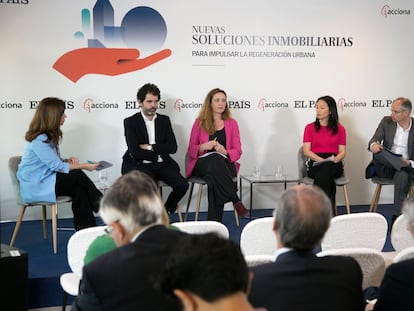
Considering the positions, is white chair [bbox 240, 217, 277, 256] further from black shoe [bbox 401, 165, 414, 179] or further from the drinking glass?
black shoe [bbox 401, 165, 414, 179]

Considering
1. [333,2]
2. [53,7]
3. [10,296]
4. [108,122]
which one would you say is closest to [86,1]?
[53,7]

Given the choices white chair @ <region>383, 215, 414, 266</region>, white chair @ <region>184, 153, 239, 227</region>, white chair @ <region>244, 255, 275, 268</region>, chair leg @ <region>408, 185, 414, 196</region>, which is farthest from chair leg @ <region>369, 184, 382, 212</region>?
white chair @ <region>244, 255, 275, 268</region>

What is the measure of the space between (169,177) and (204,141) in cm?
56

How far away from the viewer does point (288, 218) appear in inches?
70.9

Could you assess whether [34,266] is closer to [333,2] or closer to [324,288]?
[324,288]

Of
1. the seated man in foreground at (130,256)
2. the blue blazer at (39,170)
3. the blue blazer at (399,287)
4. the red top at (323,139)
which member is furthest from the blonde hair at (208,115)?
the blue blazer at (399,287)

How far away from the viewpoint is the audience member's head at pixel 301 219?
1.77m

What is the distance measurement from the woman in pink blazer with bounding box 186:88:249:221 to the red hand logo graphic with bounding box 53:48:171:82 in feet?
2.64

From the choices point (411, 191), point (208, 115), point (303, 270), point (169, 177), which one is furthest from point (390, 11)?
point (303, 270)

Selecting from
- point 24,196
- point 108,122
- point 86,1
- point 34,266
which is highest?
point 86,1

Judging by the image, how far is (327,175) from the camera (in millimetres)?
5164

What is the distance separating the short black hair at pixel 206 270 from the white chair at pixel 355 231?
1.74 meters

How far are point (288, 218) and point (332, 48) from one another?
4.51 meters

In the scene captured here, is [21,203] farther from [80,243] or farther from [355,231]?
[355,231]
